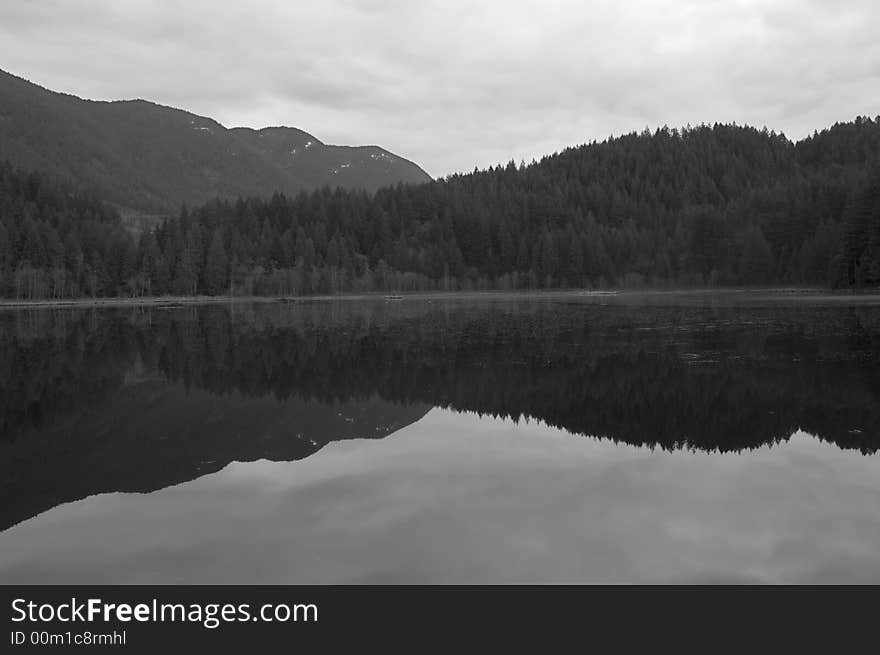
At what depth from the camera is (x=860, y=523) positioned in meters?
10.6

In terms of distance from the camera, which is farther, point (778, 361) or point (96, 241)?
point (96, 241)

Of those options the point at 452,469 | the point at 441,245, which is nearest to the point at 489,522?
the point at 452,469

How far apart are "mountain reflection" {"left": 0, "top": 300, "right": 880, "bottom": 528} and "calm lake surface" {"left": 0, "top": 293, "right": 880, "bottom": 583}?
0.40 ft

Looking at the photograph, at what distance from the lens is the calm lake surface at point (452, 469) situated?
31.2 feet

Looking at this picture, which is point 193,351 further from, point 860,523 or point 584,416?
point 860,523

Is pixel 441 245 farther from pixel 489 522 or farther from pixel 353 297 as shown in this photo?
pixel 489 522
